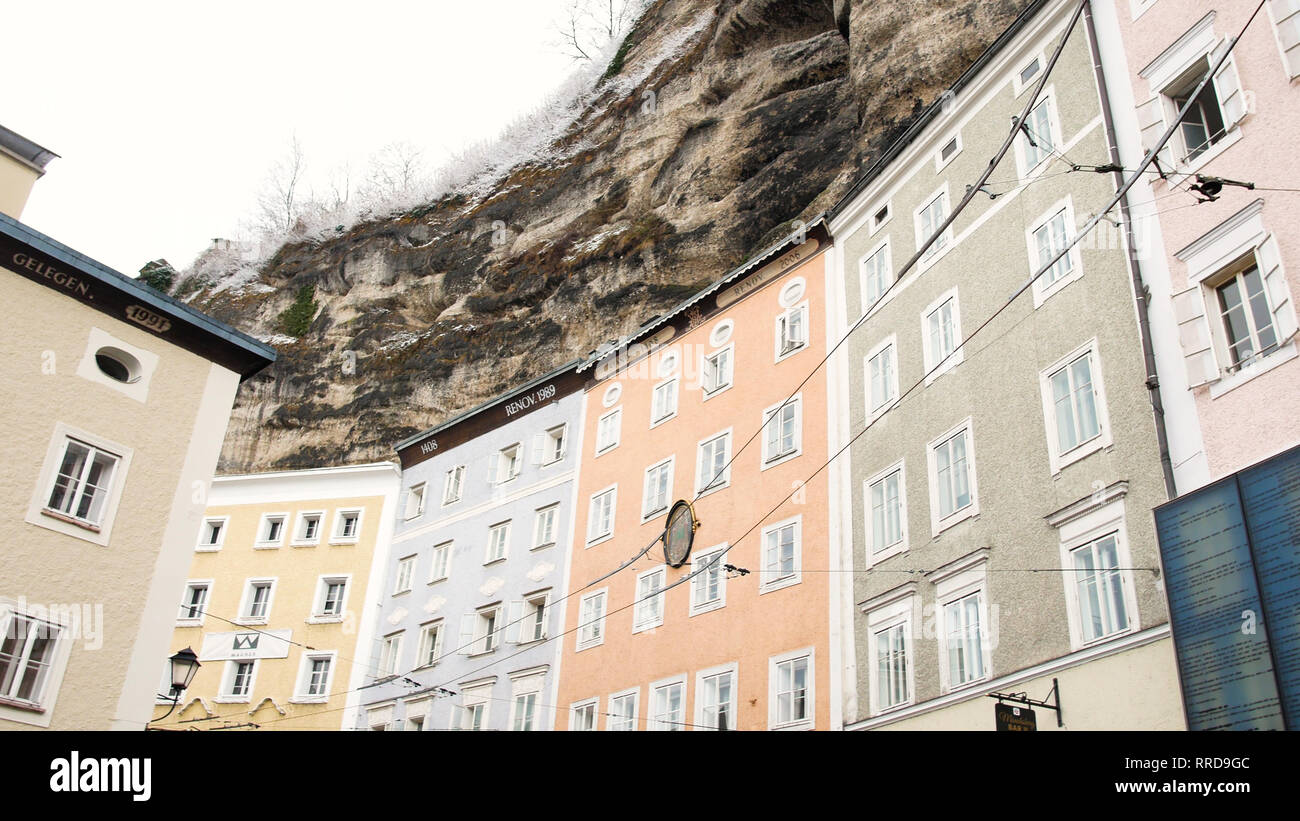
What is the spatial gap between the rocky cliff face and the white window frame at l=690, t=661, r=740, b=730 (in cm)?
1344

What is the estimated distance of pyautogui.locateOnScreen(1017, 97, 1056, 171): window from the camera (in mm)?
20578

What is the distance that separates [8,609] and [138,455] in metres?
3.58

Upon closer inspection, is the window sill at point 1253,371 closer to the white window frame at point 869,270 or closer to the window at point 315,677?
the white window frame at point 869,270

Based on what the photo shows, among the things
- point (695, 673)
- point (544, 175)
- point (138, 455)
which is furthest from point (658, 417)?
point (544, 175)

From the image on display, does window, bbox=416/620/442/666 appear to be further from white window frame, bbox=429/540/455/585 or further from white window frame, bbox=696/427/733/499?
white window frame, bbox=696/427/733/499

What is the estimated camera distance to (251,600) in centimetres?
3678

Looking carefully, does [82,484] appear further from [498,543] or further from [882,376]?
[498,543]

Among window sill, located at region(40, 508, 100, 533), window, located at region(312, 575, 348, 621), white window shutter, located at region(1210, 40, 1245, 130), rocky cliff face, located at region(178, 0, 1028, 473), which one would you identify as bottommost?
window sill, located at region(40, 508, 100, 533)

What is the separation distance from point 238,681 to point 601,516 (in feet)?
46.7

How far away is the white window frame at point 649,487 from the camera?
28.1 metres

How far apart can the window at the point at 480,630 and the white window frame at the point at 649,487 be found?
5.91 metres

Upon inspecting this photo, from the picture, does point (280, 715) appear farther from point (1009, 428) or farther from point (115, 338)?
point (1009, 428)

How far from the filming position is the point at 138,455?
19.8 m

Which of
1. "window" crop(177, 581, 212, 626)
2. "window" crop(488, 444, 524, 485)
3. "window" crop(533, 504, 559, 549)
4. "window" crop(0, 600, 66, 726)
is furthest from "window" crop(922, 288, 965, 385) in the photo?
"window" crop(177, 581, 212, 626)
